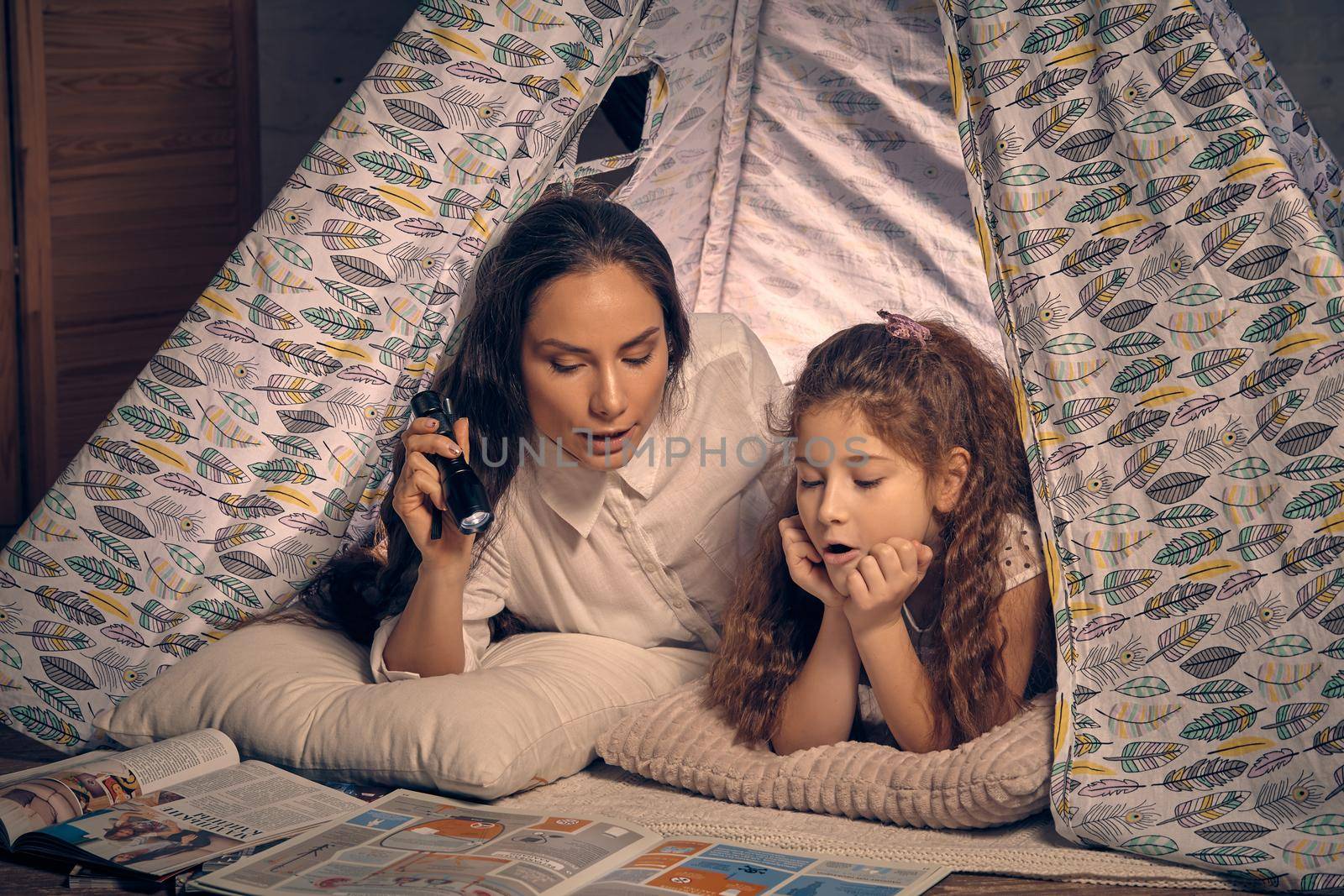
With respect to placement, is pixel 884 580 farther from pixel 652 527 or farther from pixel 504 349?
pixel 504 349

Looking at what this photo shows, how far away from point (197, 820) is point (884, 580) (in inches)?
30.0

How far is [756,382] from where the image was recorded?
170 centimetres

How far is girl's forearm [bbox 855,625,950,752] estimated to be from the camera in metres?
1.34

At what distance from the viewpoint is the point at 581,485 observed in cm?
158

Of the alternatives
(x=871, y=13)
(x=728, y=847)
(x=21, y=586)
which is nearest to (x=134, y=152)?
(x=21, y=586)

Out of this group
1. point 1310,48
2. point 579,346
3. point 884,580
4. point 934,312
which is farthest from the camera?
point 1310,48

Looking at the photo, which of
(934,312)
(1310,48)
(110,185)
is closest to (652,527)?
(934,312)

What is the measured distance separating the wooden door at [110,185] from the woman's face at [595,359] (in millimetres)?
1711

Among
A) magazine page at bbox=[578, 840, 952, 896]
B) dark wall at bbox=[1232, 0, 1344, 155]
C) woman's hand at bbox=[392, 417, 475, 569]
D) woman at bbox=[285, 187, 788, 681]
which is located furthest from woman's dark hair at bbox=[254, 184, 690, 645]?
dark wall at bbox=[1232, 0, 1344, 155]

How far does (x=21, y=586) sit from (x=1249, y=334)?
4.85ft

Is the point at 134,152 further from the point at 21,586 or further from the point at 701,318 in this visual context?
the point at 701,318

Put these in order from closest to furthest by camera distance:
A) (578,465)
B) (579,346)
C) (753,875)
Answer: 1. (753,875)
2. (579,346)
3. (578,465)

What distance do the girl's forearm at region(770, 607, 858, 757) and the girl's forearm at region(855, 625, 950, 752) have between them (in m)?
0.03

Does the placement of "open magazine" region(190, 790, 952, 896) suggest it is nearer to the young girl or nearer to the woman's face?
the young girl
